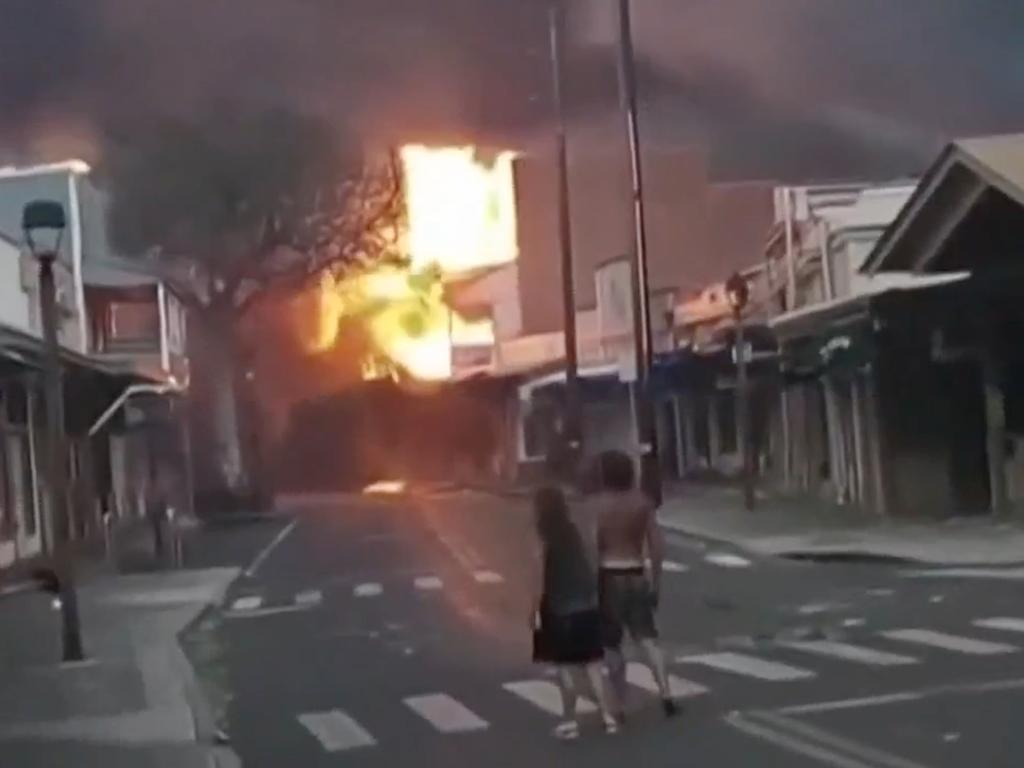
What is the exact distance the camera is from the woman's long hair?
11.4 metres

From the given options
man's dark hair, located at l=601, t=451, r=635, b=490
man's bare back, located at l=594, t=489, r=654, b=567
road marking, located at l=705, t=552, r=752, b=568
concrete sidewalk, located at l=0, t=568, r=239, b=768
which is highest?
man's dark hair, located at l=601, t=451, r=635, b=490

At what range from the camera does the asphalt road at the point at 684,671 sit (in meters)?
10.8

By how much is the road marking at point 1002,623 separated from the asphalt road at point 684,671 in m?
0.03

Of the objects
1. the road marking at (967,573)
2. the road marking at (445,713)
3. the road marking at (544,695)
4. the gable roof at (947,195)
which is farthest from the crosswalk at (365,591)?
the road marking at (445,713)

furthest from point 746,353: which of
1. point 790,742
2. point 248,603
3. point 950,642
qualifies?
point 790,742

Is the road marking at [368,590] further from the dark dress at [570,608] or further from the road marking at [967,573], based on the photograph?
the dark dress at [570,608]

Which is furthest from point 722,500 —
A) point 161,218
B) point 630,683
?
point 630,683

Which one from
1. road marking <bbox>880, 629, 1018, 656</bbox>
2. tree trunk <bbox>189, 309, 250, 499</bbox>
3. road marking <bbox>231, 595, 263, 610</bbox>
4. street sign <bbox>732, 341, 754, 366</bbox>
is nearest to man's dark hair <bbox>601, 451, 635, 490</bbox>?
road marking <bbox>880, 629, 1018, 656</bbox>

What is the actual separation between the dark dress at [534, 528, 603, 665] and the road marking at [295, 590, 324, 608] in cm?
1162

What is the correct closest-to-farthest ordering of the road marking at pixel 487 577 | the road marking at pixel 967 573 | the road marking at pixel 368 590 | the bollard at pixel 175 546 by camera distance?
1. the road marking at pixel 967 573
2. the road marking at pixel 368 590
3. the road marking at pixel 487 577
4. the bollard at pixel 175 546

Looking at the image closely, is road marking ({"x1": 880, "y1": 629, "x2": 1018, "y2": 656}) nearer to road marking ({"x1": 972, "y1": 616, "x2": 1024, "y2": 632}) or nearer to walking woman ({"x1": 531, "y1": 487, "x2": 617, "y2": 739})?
road marking ({"x1": 972, "y1": 616, "x2": 1024, "y2": 632})

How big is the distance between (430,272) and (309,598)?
40269 mm

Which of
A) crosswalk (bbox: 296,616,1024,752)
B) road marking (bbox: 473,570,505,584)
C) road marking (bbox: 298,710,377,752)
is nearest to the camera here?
road marking (bbox: 298,710,377,752)

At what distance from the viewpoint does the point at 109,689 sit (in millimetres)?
15117
